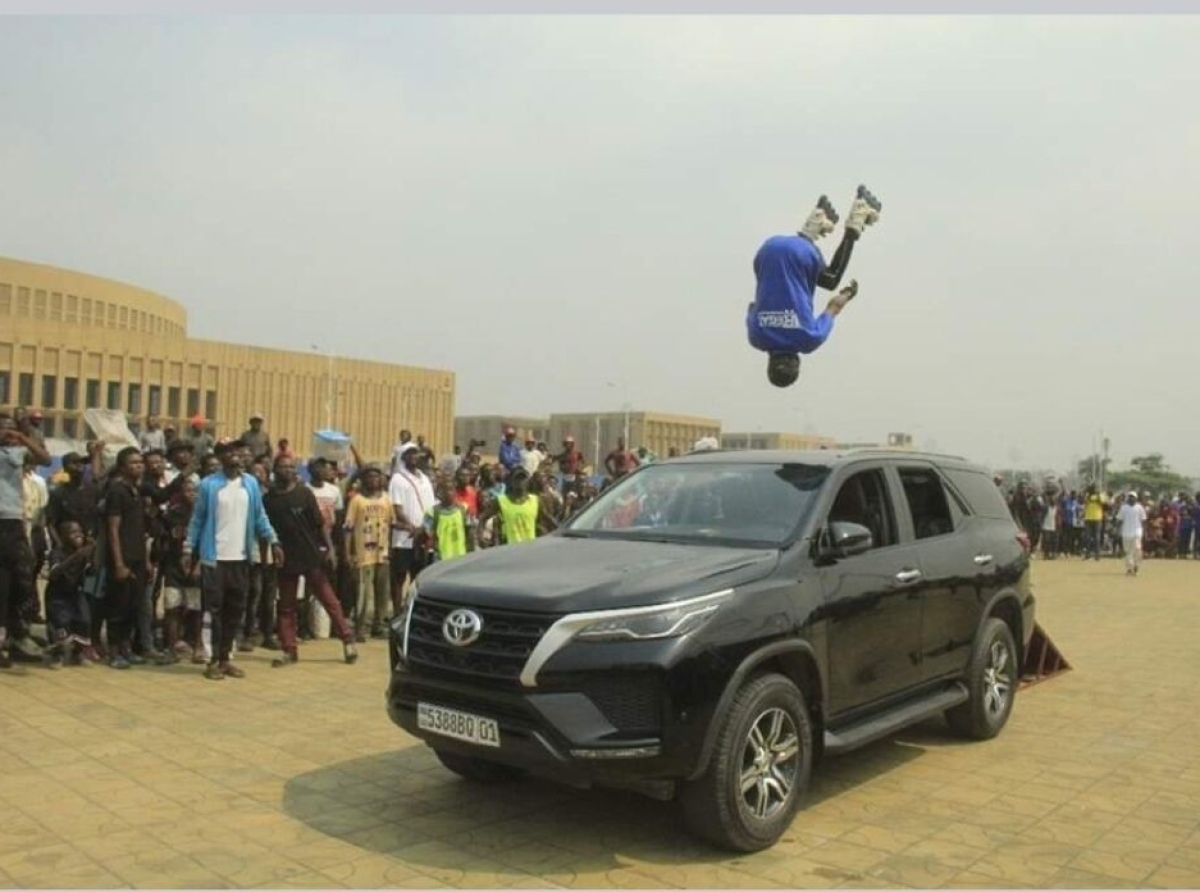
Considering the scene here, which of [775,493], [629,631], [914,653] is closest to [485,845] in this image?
[629,631]

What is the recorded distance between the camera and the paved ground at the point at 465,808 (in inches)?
188

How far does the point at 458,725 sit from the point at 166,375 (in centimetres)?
8705

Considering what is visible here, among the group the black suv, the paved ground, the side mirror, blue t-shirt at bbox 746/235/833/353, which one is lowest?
the paved ground

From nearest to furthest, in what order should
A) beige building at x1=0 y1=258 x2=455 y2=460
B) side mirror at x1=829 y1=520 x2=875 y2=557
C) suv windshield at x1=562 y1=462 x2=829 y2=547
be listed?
side mirror at x1=829 y1=520 x2=875 y2=557 → suv windshield at x1=562 y1=462 x2=829 y2=547 → beige building at x1=0 y1=258 x2=455 y2=460

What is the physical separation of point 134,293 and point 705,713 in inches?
3905

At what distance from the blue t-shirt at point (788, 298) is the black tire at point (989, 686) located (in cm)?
358

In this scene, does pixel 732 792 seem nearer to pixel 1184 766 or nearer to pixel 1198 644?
pixel 1184 766

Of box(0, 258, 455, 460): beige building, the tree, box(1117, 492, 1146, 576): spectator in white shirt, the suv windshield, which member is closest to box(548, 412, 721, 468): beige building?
box(0, 258, 455, 460): beige building

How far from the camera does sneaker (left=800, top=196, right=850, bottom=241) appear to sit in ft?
34.5

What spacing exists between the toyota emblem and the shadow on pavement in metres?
0.95

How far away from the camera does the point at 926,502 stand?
7.12 metres

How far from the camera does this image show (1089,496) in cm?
2977

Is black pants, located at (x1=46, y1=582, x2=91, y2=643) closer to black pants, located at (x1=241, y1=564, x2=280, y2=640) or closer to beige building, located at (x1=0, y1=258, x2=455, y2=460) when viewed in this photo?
black pants, located at (x1=241, y1=564, x2=280, y2=640)

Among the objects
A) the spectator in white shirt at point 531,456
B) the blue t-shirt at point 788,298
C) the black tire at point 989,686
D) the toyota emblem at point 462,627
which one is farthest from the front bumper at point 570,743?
the spectator in white shirt at point 531,456
